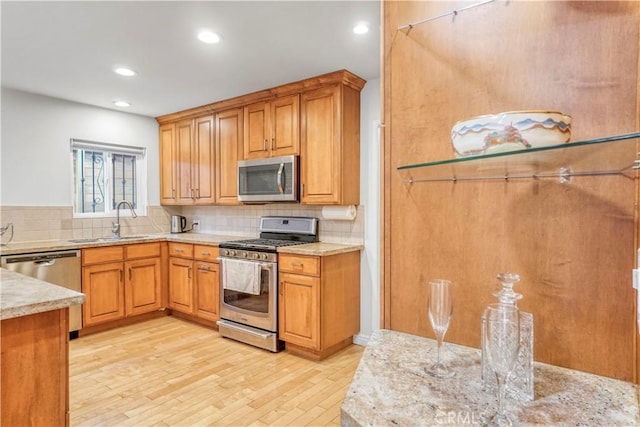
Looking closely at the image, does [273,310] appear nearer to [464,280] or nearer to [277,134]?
[277,134]

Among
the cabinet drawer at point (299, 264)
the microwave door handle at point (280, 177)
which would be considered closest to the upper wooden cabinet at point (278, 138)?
the microwave door handle at point (280, 177)

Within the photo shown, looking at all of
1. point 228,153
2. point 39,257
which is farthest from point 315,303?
point 39,257

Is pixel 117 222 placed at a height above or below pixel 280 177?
below

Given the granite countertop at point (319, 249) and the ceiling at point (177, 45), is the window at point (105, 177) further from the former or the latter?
the granite countertop at point (319, 249)

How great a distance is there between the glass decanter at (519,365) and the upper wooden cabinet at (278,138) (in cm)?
246

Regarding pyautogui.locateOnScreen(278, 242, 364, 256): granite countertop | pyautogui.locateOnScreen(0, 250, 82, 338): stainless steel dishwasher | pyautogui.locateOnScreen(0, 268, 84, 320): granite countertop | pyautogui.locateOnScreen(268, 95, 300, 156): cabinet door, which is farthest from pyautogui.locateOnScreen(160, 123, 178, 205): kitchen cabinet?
pyautogui.locateOnScreen(0, 268, 84, 320): granite countertop

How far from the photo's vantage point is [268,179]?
3551mm

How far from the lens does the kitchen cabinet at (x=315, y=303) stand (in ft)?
9.80

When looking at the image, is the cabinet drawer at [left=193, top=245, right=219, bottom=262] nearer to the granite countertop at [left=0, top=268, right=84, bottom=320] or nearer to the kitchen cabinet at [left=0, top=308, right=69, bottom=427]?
the granite countertop at [left=0, top=268, right=84, bottom=320]

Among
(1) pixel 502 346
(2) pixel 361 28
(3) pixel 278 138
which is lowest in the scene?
(1) pixel 502 346

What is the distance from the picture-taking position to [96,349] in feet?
10.6

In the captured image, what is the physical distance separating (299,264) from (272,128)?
4.66 feet

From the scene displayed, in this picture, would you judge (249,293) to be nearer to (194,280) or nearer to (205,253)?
(205,253)

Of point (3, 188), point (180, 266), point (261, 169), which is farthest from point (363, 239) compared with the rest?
point (3, 188)
